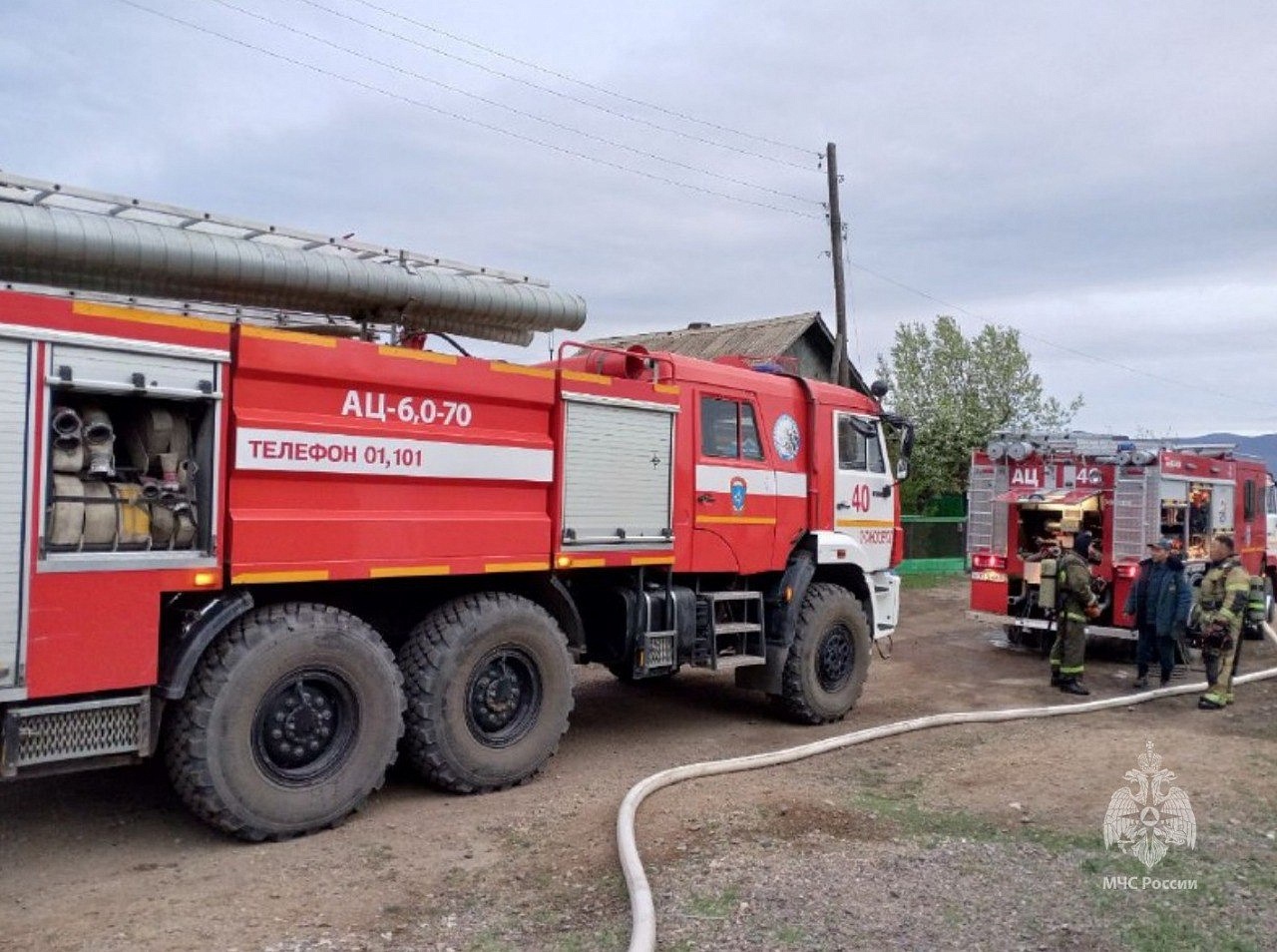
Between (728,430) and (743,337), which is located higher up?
(743,337)

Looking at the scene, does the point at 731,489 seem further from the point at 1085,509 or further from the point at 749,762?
the point at 1085,509

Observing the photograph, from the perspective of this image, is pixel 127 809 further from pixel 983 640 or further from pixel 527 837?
pixel 983 640

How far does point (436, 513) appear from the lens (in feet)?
20.3

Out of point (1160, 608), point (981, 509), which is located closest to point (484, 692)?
point (1160, 608)

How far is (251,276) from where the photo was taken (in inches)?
234

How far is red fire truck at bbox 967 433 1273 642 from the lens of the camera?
12234mm

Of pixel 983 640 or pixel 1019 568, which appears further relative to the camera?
pixel 983 640

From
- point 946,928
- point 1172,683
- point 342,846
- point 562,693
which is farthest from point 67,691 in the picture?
point 1172,683

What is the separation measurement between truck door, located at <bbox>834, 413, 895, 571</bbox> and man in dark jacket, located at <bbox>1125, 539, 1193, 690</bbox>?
3324mm

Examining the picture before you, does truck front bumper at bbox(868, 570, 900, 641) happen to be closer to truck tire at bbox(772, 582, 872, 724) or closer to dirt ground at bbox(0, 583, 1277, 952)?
truck tire at bbox(772, 582, 872, 724)

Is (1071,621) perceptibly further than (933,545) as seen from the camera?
No

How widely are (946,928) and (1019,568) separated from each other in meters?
9.66

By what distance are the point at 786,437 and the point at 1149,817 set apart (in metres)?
3.86

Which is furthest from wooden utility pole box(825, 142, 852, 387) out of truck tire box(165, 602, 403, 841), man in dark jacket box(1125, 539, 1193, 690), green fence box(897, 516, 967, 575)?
truck tire box(165, 602, 403, 841)
